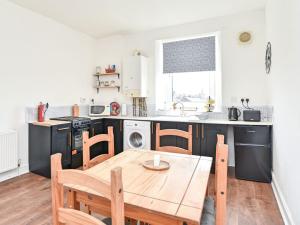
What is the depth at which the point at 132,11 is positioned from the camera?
3350 mm

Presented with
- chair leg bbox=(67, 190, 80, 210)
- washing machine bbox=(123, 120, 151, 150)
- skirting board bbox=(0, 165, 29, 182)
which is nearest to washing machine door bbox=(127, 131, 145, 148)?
washing machine bbox=(123, 120, 151, 150)

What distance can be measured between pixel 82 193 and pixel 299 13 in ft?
6.45

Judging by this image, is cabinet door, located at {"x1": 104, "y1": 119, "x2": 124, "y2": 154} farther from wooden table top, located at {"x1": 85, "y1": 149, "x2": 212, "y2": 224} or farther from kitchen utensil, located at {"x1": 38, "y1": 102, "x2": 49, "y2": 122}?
wooden table top, located at {"x1": 85, "y1": 149, "x2": 212, "y2": 224}

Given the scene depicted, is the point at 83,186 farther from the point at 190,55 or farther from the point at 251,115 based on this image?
the point at 190,55

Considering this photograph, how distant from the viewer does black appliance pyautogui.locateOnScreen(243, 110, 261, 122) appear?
319 centimetres

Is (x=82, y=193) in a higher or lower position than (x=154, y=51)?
lower

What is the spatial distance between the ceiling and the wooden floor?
8.94 ft

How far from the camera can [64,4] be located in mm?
3092

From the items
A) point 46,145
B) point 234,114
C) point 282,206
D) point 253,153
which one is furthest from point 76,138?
point 282,206

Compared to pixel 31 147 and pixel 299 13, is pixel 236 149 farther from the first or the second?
pixel 31 147

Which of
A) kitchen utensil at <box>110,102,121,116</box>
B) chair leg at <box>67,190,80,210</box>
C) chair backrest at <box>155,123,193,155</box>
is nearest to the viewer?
chair leg at <box>67,190,80,210</box>

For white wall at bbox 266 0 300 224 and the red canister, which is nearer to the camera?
white wall at bbox 266 0 300 224

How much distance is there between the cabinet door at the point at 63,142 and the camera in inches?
122

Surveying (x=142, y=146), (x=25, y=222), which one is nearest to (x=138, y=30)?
(x=142, y=146)
